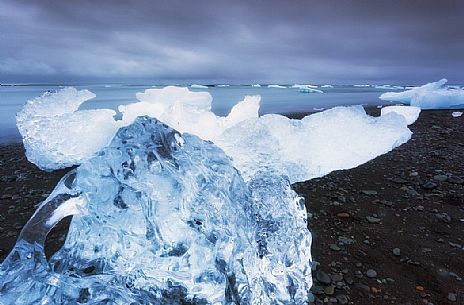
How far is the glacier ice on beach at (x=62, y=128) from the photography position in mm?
4238

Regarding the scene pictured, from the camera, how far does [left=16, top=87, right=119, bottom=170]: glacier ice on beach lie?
4238 mm

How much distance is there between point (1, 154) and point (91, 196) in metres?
7.11

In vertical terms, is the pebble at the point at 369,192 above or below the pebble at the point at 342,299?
above

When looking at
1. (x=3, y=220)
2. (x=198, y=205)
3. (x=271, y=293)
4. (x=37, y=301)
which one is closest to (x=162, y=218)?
(x=198, y=205)

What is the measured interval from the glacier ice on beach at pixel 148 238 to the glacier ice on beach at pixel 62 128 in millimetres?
2798

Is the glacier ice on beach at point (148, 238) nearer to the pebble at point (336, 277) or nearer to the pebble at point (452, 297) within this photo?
the pebble at point (336, 277)

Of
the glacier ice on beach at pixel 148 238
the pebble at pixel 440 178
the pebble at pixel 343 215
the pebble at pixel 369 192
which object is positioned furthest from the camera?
the pebble at pixel 440 178

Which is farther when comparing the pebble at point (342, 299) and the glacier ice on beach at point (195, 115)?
the glacier ice on beach at point (195, 115)

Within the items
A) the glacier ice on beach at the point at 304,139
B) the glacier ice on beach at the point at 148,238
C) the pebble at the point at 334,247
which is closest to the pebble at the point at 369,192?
the glacier ice on beach at the point at 304,139

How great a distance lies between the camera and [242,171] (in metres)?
2.61

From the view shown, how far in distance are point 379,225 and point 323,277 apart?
1.33 metres

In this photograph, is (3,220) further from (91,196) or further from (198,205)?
(198,205)

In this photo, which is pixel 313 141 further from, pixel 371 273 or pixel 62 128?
pixel 62 128

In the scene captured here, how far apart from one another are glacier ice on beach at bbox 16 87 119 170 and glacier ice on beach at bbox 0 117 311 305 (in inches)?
110
